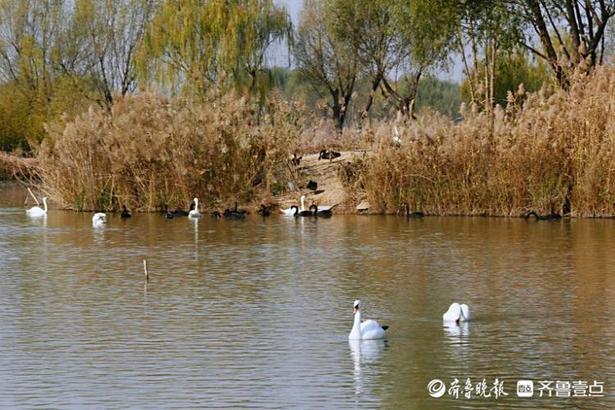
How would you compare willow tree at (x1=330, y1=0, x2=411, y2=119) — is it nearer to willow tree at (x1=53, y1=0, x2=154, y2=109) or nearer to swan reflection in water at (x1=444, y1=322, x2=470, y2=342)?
willow tree at (x1=53, y1=0, x2=154, y2=109)

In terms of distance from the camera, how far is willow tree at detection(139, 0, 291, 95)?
142 feet

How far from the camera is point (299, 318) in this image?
12.1 m

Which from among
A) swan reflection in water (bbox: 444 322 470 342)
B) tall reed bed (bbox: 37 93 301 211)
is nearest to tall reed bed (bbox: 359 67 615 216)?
tall reed bed (bbox: 37 93 301 211)

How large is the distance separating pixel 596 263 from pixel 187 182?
1143 centimetres

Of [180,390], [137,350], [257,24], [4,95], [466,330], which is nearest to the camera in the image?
[180,390]

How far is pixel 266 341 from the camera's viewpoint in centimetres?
1097

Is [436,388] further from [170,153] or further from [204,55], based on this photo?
[204,55]

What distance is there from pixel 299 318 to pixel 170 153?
14201 mm

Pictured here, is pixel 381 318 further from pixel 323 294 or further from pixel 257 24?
pixel 257 24

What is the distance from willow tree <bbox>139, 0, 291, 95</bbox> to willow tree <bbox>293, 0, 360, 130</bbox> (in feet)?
37.4

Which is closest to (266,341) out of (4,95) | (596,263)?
(596,263)

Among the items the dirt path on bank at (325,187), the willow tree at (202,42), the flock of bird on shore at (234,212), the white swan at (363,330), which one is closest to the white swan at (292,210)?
the flock of bird on shore at (234,212)

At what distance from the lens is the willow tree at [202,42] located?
4331 centimetres

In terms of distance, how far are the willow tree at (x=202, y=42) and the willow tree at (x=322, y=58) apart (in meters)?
11.4
